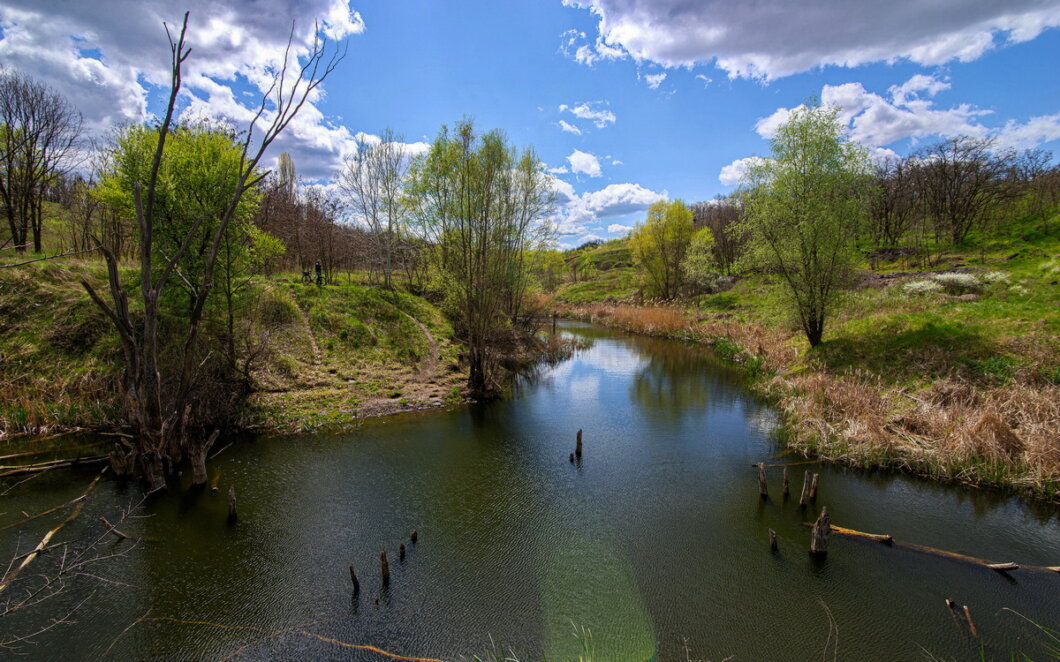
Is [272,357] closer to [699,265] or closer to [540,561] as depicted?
[540,561]

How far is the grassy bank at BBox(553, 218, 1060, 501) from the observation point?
33.2ft

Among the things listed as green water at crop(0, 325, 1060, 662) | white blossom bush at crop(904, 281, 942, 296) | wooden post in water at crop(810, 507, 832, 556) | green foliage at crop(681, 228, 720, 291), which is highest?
green foliage at crop(681, 228, 720, 291)

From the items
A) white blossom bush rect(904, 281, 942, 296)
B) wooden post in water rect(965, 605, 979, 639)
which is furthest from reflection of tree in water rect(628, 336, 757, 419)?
white blossom bush rect(904, 281, 942, 296)

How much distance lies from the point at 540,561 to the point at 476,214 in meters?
13.2

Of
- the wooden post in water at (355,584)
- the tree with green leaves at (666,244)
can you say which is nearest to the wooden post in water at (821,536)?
the wooden post in water at (355,584)

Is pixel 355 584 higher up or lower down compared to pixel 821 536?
lower down

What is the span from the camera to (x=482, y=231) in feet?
58.1

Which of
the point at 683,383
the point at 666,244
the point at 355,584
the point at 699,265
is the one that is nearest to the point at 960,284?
the point at 683,383

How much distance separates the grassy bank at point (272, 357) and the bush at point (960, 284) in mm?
27560

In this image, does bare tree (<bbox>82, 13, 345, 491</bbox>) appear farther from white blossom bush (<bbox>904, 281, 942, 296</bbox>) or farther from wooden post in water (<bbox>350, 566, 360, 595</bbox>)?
white blossom bush (<bbox>904, 281, 942, 296</bbox>)

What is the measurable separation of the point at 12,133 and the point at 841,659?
3123cm

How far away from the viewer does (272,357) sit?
16891mm

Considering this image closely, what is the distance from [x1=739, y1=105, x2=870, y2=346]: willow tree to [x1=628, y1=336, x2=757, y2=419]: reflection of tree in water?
4.54 m

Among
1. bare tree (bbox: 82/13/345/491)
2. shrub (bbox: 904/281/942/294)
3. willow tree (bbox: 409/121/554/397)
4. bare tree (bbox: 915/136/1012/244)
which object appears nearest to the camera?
bare tree (bbox: 82/13/345/491)
